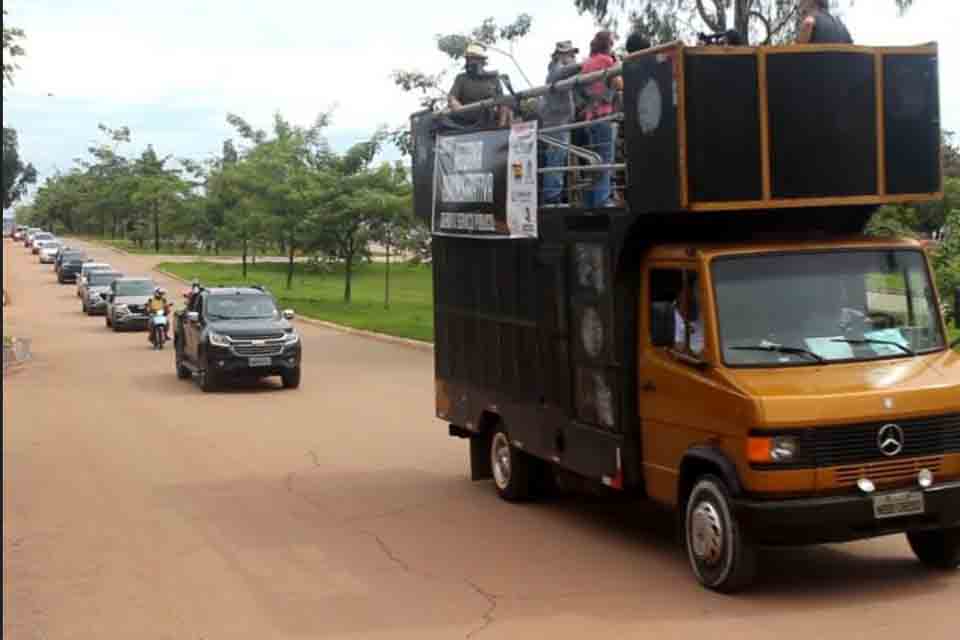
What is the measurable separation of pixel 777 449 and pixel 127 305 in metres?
34.5

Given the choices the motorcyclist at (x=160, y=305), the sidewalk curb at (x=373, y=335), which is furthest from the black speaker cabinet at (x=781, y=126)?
the motorcyclist at (x=160, y=305)

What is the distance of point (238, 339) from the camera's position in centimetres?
2488

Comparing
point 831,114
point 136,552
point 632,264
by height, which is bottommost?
point 136,552

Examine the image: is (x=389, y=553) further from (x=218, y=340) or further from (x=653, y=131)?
(x=218, y=340)

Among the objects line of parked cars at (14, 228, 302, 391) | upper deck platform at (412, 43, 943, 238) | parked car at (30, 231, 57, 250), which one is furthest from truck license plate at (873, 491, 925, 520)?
parked car at (30, 231, 57, 250)

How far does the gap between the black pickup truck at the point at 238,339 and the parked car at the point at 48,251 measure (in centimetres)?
6196

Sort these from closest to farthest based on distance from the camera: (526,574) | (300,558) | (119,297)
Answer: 1. (526,574)
2. (300,558)
3. (119,297)

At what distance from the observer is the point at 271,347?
2467 centimetres

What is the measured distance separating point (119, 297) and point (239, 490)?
28.4m

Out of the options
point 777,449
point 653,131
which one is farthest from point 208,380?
point 777,449

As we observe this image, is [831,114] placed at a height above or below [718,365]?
above

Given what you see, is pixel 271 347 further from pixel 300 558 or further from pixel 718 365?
pixel 718 365

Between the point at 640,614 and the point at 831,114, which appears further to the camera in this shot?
the point at 831,114

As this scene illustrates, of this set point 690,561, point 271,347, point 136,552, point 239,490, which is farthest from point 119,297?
point 690,561
